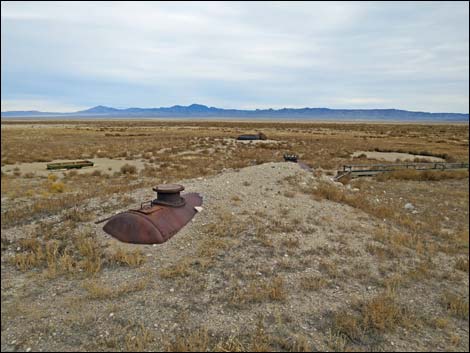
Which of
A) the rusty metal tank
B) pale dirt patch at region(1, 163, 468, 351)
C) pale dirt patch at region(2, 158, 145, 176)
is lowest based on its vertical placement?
pale dirt patch at region(1, 163, 468, 351)

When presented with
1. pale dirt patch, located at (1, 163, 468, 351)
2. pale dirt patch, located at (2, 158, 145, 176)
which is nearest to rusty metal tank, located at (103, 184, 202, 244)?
pale dirt patch, located at (1, 163, 468, 351)

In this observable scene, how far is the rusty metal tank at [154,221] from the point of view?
22.8 ft

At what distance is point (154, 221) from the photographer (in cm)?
711

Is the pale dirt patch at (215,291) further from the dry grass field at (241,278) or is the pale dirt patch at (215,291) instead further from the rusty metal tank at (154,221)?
the rusty metal tank at (154,221)

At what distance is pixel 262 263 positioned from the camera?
Answer: 258 inches

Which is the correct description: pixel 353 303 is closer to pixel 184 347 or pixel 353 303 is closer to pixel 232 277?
pixel 232 277

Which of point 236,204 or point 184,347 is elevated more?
point 236,204

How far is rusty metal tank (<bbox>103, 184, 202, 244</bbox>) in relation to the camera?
695cm

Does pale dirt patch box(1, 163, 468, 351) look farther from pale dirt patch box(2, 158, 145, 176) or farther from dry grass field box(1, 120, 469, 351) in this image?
pale dirt patch box(2, 158, 145, 176)

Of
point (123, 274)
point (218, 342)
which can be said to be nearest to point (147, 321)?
point (218, 342)

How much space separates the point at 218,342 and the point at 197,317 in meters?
0.60

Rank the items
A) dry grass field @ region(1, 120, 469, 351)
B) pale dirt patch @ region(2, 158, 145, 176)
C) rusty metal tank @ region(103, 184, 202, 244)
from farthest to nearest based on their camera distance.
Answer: pale dirt patch @ region(2, 158, 145, 176), rusty metal tank @ region(103, 184, 202, 244), dry grass field @ region(1, 120, 469, 351)

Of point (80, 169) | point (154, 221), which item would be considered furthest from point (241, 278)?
point (80, 169)

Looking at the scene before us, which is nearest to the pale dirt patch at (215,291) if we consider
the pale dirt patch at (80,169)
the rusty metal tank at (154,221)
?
the rusty metal tank at (154,221)
